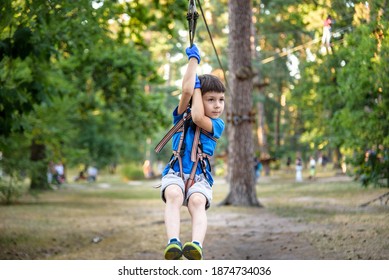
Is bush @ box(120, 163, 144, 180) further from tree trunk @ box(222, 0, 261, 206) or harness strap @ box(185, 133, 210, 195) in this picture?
harness strap @ box(185, 133, 210, 195)

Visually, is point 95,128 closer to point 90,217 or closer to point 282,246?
point 90,217

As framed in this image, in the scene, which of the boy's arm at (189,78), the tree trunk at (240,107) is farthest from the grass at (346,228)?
the boy's arm at (189,78)

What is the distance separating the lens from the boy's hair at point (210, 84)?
12.4ft

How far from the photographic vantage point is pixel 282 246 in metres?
7.59

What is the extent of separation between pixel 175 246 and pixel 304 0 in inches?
324

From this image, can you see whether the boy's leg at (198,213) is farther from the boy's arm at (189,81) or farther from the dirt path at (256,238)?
the dirt path at (256,238)

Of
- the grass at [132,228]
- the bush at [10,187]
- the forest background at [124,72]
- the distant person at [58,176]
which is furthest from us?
the distant person at [58,176]

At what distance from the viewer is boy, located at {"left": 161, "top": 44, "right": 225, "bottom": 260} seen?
363cm

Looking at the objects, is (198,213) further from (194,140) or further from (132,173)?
(132,173)

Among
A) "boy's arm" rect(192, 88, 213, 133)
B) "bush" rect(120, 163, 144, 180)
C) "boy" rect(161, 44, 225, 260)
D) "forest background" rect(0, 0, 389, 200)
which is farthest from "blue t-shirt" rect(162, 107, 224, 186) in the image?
"bush" rect(120, 163, 144, 180)

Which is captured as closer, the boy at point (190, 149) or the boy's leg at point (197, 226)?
the boy's leg at point (197, 226)

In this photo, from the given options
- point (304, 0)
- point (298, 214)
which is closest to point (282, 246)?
point (298, 214)

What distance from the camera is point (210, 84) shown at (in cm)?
379

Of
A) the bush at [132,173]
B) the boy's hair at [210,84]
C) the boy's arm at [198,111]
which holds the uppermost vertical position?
the boy's hair at [210,84]
